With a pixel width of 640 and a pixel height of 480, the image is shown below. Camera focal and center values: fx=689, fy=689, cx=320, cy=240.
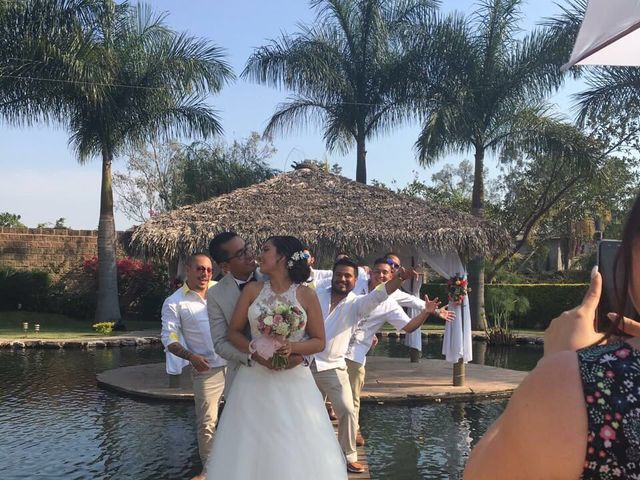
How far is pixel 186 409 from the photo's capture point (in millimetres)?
9695

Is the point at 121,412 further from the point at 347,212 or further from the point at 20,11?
the point at 20,11

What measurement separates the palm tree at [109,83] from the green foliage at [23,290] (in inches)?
160

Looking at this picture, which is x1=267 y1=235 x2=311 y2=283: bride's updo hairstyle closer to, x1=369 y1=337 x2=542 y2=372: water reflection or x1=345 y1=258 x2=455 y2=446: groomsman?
x1=345 y1=258 x2=455 y2=446: groomsman

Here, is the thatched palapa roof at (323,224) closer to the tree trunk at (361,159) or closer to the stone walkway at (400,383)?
the stone walkway at (400,383)

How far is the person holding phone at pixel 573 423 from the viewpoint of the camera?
3.71ft

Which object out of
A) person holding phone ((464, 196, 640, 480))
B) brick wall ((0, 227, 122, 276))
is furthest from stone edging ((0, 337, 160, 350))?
person holding phone ((464, 196, 640, 480))

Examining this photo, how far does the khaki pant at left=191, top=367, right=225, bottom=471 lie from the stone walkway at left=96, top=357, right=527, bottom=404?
4605mm

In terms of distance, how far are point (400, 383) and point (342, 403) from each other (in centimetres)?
546

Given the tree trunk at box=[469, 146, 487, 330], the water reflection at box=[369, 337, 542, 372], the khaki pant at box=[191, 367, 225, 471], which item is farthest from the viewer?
the tree trunk at box=[469, 146, 487, 330]

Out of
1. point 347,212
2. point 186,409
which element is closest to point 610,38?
point 186,409

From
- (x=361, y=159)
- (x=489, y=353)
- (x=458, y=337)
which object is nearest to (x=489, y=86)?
(x=361, y=159)

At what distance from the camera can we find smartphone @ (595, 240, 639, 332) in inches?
53.4

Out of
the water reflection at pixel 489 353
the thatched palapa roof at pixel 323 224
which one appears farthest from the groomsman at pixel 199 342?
the water reflection at pixel 489 353

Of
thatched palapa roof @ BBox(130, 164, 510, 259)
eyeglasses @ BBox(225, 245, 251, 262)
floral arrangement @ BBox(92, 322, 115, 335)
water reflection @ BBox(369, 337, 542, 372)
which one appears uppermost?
thatched palapa roof @ BBox(130, 164, 510, 259)
